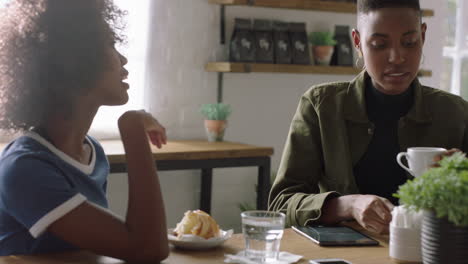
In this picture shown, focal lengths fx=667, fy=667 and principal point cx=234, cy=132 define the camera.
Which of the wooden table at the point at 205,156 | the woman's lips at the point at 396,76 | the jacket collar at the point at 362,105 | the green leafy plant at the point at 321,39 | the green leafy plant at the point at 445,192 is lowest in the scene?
the wooden table at the point at 205,156

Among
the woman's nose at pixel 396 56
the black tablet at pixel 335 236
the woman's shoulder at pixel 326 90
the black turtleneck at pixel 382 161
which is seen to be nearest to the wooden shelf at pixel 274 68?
the woman's shoulder at pixel 326 90

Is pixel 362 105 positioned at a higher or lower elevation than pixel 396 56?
lower

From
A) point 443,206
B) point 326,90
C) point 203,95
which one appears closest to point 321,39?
point 203,95

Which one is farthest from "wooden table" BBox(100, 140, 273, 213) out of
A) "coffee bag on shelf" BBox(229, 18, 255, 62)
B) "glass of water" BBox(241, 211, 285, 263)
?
"glass of water" BBox(241, 211, 285, 263)

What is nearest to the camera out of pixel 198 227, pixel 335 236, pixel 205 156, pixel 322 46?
pixel 198 227

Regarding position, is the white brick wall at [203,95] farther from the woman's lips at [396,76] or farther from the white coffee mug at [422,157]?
the white coffee mug at [422,157]

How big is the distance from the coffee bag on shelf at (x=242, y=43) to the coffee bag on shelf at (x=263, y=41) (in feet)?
0.11

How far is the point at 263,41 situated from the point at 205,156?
97 cm

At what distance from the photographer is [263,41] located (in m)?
3.89

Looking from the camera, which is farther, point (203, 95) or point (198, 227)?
point (203, 95)

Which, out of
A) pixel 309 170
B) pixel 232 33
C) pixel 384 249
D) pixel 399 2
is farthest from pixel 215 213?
pixel 384 249

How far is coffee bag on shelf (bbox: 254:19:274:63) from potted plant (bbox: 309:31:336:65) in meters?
0.31

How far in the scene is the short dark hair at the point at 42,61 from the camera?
1.45 metres

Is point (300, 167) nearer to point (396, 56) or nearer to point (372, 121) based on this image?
point (372, 121)
